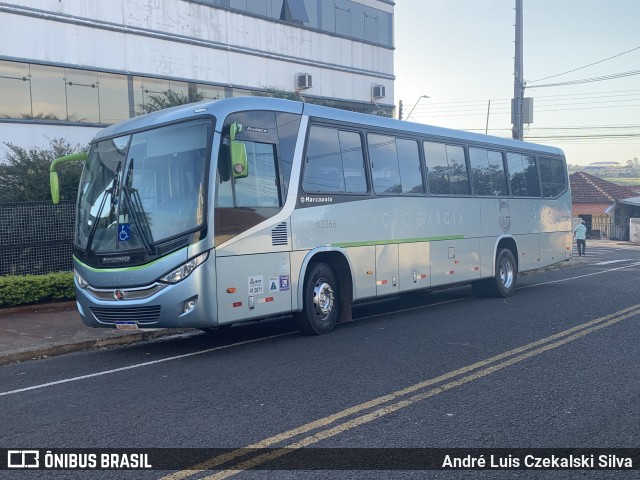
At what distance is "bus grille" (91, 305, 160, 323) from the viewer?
376 inches

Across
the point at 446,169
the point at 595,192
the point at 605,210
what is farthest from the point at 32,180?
the point at 595,192

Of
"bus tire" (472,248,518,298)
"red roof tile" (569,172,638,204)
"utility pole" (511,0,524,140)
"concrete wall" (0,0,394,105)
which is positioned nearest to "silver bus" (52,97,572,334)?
"bus tire" (472,248,518,298)

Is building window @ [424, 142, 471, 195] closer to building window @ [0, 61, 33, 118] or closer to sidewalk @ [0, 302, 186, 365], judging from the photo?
sidewalk @ [0, 302, 186, 365]

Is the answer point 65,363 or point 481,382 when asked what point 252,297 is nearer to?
point 65,363

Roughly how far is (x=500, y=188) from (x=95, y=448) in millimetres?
13001

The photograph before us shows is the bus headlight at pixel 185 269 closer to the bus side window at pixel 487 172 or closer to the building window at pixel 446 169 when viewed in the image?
the building window at pixel 446 169

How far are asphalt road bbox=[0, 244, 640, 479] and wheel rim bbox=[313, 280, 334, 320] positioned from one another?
1.26ft

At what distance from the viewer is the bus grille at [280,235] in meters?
10.5

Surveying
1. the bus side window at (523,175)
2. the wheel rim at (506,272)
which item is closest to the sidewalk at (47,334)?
the wheel rim at (506,272)

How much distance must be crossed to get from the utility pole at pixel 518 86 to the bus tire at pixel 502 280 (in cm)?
1231

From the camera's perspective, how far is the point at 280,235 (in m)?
10.6

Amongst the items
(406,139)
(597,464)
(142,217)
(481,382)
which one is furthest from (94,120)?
(597,464)

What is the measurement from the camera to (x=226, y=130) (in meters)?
9.80

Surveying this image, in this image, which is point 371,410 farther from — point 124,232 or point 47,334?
point 47,334
